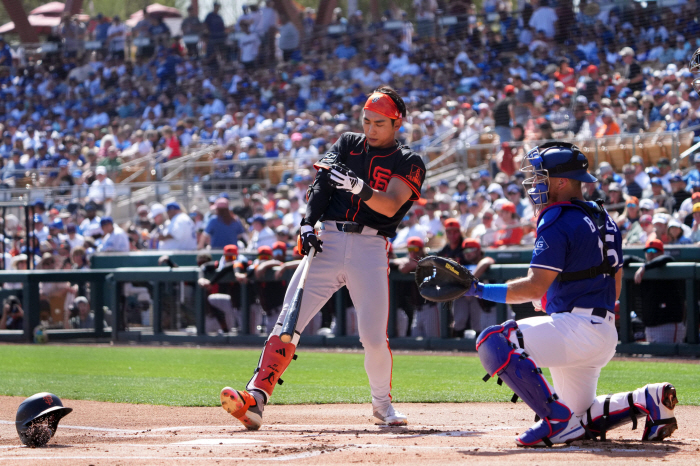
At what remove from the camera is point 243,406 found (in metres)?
4.71

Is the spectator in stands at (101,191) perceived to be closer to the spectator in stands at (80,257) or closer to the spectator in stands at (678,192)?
the spectator in stands at (80,257)

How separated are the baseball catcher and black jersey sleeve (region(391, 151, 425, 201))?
0.88 metres

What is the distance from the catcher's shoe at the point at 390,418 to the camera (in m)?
5.17

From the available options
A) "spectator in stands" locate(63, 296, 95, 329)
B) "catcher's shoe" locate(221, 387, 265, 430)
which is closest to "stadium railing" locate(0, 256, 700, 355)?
"spectator in stands" locate(63, 296, 95, 329)

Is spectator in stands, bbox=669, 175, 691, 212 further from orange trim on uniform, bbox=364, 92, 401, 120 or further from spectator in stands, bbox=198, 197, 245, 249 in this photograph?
orange trim on uniform, bbox=364, 92, 401, 120

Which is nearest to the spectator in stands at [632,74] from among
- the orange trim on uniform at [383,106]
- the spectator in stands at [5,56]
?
the orange trim on uniform at [383,106]

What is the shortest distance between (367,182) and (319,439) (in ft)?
4.91

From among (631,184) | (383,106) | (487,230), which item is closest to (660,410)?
(383,106)

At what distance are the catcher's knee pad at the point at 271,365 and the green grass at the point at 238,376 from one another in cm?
159

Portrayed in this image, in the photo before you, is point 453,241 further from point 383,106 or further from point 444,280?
point 444,280

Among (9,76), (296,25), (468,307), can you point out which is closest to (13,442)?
(468,307)

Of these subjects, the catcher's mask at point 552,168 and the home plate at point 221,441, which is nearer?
the catcher's mask at point 552,168

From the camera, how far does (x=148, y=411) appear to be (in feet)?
19.8

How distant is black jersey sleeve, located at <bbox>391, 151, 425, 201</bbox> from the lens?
512cm
